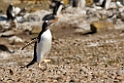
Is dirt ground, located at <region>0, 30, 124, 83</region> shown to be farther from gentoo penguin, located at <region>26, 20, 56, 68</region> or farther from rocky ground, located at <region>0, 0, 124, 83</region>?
gentoo penguin, located at <region>26, 20, 56, 68</region>

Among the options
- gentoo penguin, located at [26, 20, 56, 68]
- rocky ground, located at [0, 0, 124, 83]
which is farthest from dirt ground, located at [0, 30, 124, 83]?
gentoo penguin, located at [26, 20, 56, 68]

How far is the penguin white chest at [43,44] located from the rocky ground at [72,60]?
0.31m

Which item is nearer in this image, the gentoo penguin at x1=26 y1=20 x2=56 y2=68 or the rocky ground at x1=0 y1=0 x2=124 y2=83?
the rocky ground at x1=0 y1=0 x2=124 y2=83

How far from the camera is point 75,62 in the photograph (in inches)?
411

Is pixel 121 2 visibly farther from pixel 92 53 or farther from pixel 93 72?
pixel 93 72

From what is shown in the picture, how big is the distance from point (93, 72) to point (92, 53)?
401 centimetres

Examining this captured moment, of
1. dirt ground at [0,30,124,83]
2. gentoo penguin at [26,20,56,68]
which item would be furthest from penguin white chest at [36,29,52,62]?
dirt ground at [0,30,124,83]

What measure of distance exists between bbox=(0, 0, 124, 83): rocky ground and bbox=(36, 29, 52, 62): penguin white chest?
1.02 ft

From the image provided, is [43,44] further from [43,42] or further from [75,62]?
[75,62]

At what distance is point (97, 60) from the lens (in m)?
10.4

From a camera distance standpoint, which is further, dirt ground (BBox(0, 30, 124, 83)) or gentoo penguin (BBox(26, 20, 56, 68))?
gentoo penguin (BBox(26, 20, 56, 68))

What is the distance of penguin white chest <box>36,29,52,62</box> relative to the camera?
→ 8562 mm

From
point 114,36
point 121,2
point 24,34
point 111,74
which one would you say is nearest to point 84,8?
point 121,2

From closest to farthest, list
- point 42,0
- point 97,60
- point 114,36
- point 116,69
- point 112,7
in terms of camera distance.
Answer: point 116,69
point 97,60
point 114,36
point 112,7
point 42,0
